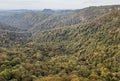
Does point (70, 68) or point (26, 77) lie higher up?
point (26, 77)

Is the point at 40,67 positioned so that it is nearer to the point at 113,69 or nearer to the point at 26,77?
the point at 26,77

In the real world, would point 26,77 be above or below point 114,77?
above

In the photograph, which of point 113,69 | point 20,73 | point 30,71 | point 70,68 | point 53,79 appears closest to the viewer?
point 53,79

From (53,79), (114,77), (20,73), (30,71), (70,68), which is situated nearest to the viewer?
(53,79)

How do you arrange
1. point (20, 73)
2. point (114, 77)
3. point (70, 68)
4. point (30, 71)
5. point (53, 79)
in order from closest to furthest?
point (53, 79)
point (20, 73)
point (30, 71)
point (114, 77)
point (70, 68)

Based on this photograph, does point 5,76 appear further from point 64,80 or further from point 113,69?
point 113,69

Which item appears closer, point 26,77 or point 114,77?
point 26,77

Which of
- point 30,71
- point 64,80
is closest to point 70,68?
point 30,71

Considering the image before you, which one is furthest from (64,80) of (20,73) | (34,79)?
(20,73)

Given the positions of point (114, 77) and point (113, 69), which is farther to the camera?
point (113, 69)
